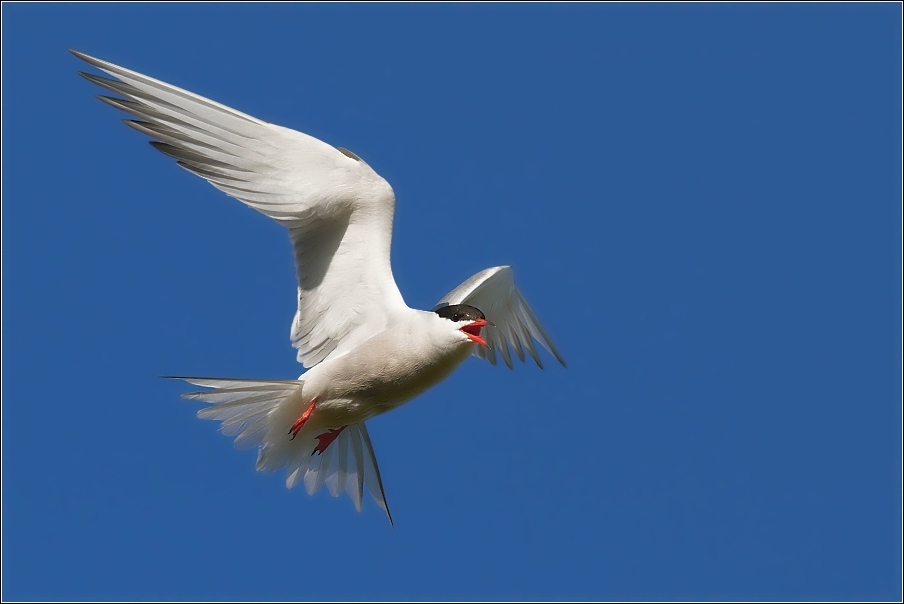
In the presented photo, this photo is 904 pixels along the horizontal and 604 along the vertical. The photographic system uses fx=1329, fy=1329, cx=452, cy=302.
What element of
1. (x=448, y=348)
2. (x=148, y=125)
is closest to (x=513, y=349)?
(x=448, y=348)

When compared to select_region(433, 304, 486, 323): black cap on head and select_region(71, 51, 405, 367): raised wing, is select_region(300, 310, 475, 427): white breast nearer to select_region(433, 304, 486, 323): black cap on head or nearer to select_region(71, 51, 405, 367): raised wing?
select_region(433, 304, 486, 323): black cap on head

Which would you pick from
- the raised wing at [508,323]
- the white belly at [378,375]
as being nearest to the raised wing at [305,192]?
the white belly at [378,375]

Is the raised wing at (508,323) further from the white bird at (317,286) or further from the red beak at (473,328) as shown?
the red beak at (473,328)

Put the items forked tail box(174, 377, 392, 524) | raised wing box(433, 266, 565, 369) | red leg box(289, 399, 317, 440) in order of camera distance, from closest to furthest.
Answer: forked tail box(174, 377, 392, 524)
red leg box(289, 399, 317, 440)
raised wing box(433, 266, 565, 369)

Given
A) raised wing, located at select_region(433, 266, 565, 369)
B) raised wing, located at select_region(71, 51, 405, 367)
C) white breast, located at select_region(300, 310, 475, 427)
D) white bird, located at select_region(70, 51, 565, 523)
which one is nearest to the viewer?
raised wing, located at select_region(71, 51, 405, 367)

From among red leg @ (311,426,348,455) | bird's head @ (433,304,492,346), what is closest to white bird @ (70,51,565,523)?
bird's head @ (433,304,492,346)

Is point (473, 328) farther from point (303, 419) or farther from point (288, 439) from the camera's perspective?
point (288, 439)
